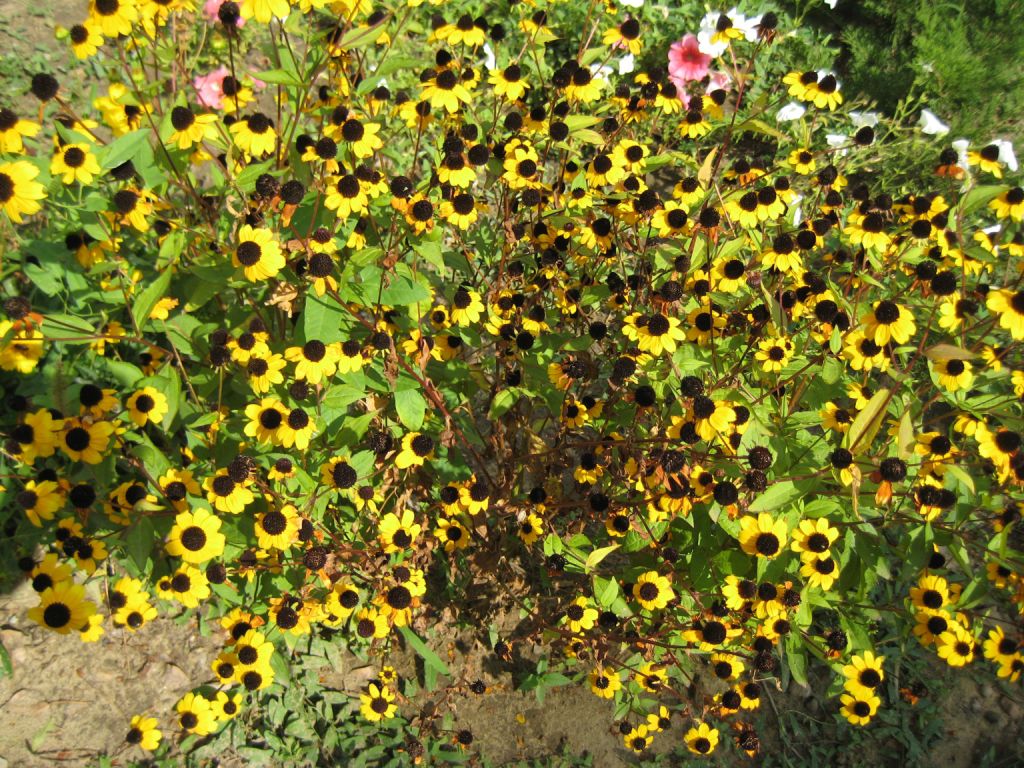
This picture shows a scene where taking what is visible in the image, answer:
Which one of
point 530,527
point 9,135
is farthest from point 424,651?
point 9,135

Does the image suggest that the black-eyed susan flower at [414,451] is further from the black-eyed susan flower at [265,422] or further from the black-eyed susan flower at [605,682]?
the black-eyed susan flower at [605,682]

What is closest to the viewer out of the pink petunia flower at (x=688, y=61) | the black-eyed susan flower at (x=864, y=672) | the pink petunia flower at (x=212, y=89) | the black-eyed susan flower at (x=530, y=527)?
the black-eyed susan flower at (x=864, y=672)

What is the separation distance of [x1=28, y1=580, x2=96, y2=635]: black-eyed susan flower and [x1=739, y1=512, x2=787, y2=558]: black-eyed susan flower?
207 centimetres

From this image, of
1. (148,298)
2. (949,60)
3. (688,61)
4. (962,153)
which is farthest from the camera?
(949,60)

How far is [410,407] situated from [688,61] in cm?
345

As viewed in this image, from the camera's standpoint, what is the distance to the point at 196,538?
85.1 inches

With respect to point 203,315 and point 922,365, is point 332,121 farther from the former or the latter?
point 922,365

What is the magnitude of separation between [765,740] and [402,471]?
2.00 metres

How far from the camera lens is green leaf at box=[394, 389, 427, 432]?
91.6 inches

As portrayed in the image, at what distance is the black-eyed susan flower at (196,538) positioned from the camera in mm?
2145

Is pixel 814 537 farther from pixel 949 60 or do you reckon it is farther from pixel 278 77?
pixel 949 60

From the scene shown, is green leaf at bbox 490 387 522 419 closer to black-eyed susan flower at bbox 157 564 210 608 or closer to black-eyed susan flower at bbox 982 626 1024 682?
black-eyed susan flower at bbox 157 564 210 608

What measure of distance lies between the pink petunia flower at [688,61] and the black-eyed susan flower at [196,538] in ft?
12.7

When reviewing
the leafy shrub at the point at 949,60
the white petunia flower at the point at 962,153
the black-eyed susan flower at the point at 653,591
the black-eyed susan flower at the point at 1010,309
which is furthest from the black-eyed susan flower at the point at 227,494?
the leafy shrub at the point at 949,60
